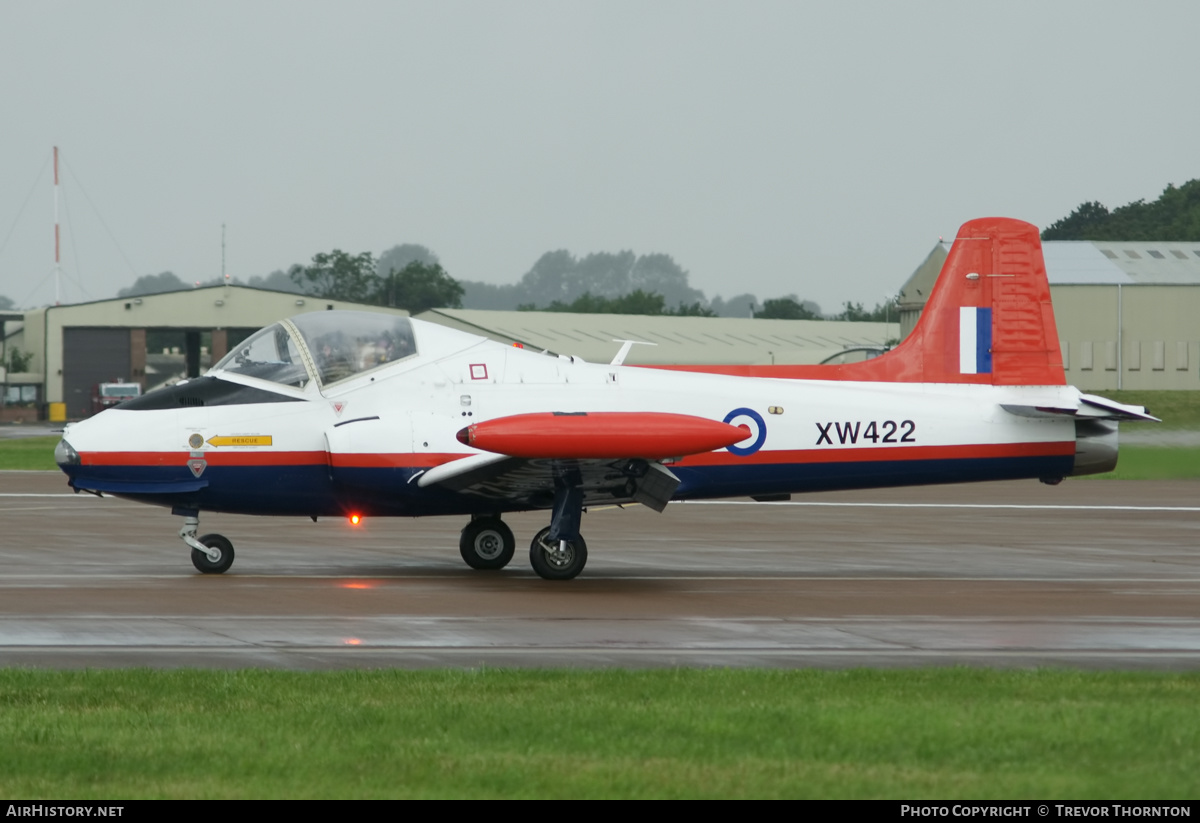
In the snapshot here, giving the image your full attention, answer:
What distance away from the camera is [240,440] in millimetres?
14812

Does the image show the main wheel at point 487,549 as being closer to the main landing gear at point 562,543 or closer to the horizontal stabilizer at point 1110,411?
the main landing gear at point 562,543

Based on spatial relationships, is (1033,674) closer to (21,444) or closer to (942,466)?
(942,466)

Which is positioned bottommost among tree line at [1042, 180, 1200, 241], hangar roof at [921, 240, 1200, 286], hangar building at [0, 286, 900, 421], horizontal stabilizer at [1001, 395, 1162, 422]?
horizontal stabilizer at [1001, 395, 1162, 422]

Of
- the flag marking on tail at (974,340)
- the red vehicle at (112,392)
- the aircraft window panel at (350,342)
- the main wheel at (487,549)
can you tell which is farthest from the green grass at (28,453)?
the flag marking on tail at (974,340)

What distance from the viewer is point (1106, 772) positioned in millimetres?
6594

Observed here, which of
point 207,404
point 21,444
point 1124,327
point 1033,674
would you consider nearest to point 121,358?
point 21,444

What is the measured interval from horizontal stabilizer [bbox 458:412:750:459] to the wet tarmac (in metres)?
1.45

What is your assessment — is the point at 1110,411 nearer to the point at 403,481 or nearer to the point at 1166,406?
the point at 403,481

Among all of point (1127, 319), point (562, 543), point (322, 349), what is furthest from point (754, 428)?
point (1127, 319)

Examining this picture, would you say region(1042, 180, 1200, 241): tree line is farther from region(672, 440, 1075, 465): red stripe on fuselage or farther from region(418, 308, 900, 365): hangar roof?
region(672, 440, 1075, 465): red stripe on fuselage

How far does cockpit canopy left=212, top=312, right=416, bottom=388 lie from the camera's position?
1512cm

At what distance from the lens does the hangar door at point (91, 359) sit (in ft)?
257

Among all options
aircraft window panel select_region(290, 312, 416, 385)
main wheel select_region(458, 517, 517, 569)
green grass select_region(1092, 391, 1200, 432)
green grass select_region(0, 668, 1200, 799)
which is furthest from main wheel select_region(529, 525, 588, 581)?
green grass select_region(1092, 391, 1200, 432)

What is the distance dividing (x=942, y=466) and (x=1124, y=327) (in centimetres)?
4373
